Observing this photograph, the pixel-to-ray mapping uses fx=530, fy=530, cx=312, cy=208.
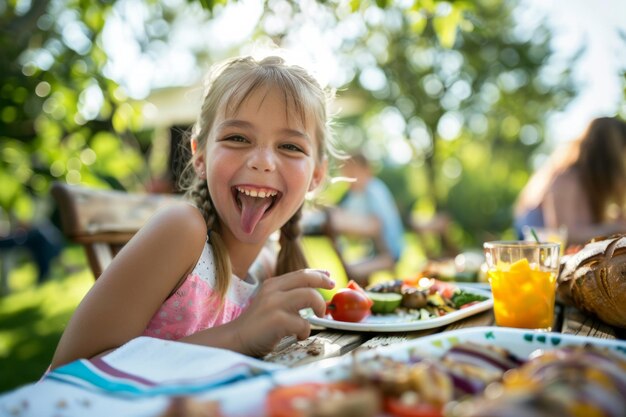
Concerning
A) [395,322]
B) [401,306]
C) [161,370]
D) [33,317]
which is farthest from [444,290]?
[33,317]

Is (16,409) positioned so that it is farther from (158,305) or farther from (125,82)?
(125,82)

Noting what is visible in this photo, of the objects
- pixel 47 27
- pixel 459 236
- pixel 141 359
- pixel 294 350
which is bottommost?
pixel 459 236

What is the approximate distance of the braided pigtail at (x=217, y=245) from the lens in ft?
5.30

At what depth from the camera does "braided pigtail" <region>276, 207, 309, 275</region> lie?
2.06 m

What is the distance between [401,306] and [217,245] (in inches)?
25.4

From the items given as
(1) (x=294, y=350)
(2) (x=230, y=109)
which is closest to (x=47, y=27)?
(2) (x=230, y=109)

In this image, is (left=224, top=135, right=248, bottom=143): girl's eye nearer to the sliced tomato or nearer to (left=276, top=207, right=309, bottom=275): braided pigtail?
(left=276, top=207, right=309, bottom=275): braided pigtail

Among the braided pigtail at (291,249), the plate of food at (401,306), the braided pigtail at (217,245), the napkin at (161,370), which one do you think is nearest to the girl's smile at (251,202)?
the braided pigtail at (217,245)

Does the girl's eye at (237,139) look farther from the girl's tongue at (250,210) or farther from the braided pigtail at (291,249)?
the braided pigtail at (291,249)

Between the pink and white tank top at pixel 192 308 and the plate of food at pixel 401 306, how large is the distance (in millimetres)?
293

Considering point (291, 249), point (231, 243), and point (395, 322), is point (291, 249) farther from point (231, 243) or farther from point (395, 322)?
point (395, 322)

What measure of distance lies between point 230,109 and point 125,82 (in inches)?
111

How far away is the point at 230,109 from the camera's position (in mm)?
1643

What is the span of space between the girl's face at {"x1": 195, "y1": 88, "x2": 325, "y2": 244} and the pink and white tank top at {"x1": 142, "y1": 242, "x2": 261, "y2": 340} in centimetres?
17
